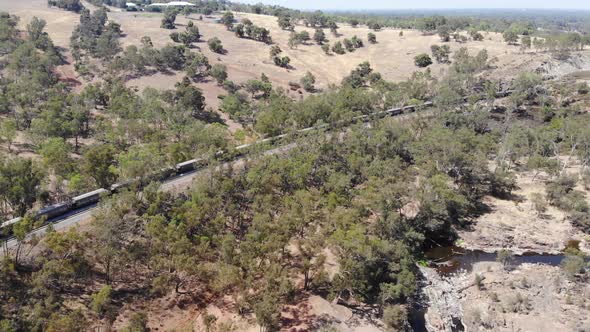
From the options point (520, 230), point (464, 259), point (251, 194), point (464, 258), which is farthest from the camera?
point (520, 230)

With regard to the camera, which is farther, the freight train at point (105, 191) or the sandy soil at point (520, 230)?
the sandy soil at point (520, 230)

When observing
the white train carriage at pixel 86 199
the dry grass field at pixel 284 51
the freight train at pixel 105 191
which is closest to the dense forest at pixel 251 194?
the freight train at pixel 105 191

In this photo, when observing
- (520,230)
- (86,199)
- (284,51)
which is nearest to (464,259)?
(520,230)

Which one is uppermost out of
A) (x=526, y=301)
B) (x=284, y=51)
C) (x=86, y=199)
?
(x=284, y=51)

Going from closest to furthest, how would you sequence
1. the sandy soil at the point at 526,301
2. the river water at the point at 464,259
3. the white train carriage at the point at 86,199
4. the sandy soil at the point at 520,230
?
the sandy soil at the point at 526,301
the river water at the point at 464,259
the white train carriage at the point at 86,199
the sandy soil at the point at 520,230

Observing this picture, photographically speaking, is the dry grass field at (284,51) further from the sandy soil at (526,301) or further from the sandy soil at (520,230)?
the sandy soil at (526,301)

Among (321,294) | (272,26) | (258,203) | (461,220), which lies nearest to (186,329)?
(321,294)

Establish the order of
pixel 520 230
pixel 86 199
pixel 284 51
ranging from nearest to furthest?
pixel 86 199
pixel 520 230
pixel 284 51

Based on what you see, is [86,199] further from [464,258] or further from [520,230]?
[520,230]
